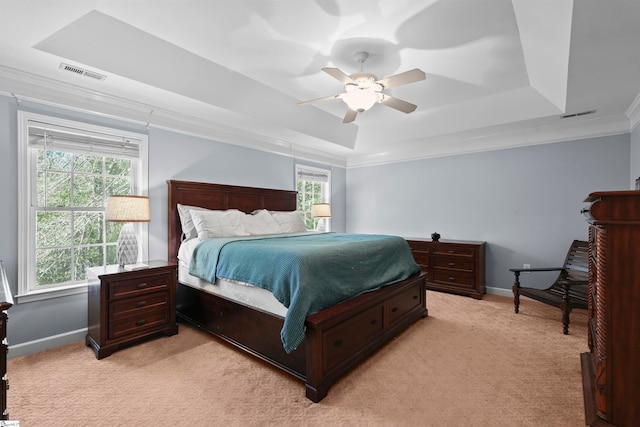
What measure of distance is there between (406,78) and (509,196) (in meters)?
3.16

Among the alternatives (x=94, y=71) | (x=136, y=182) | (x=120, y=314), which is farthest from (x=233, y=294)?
(x=94, y=71)

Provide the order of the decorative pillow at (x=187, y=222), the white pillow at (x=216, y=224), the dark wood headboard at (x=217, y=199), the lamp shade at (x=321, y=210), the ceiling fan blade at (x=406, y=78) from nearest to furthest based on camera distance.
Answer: the ceiling fan blade at (x=406, y=78)
the white pillow at (x=216, y=224)
the decorative pillow at (x=187, y=222)
the dark wood headboard at (x=217, y=199)
the lamp shade at (x=321, y=210)

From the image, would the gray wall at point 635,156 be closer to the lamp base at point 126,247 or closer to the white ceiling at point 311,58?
the white ceiling at point 311,58

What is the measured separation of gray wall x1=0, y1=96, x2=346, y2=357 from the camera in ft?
8.38

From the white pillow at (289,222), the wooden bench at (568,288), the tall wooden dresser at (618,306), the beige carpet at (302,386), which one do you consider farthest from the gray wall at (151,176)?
the tall wooden dresser at (618,306)

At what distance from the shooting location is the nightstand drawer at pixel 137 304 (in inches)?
104

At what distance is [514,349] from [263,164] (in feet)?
12.9

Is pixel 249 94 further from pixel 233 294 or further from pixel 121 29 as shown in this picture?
pixel 233 294

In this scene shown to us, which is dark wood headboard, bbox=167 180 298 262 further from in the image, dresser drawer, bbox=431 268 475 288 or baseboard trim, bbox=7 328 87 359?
dresser drawer, bbox=431 268 475 288

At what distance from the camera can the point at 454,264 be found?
14.9ft

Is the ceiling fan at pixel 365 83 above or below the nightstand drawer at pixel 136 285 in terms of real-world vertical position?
above

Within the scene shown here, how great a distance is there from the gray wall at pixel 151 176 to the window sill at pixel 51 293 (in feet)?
0.13

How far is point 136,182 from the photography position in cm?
338

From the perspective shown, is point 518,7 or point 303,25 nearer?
point 518,7
